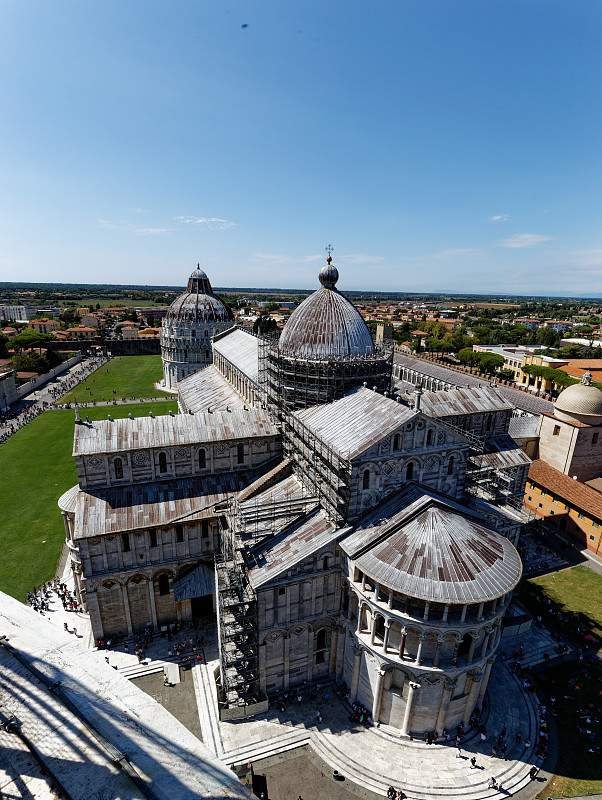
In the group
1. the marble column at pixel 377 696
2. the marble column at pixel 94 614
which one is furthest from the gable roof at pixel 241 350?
the marble column at pixel 377 696

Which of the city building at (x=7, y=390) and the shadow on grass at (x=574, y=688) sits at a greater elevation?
the city building at (x=7, y=390)

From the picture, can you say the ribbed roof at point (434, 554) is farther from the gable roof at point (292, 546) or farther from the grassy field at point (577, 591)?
the grassy field at point (577, 591)

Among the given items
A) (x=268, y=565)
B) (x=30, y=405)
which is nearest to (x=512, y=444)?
(x=268, y=565)

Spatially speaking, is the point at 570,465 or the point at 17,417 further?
the point at 17,417

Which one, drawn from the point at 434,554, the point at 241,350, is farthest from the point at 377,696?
the point at 241,350

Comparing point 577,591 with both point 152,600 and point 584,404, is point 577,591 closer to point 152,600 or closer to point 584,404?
point 584,404

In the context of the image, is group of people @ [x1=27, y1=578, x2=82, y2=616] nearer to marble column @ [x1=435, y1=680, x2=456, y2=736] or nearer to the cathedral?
the cathedral

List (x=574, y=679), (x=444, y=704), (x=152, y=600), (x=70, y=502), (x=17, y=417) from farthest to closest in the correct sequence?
(x=17, y=417)
(x=70, y=502)
(x=152, y=600)
(x=574, y=679)
(x=444, y=704)

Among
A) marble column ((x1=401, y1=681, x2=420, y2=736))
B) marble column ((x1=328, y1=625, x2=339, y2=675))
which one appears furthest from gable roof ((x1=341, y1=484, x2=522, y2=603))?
marble column ((x1=328, y1=625, x2=339, y2=675))
